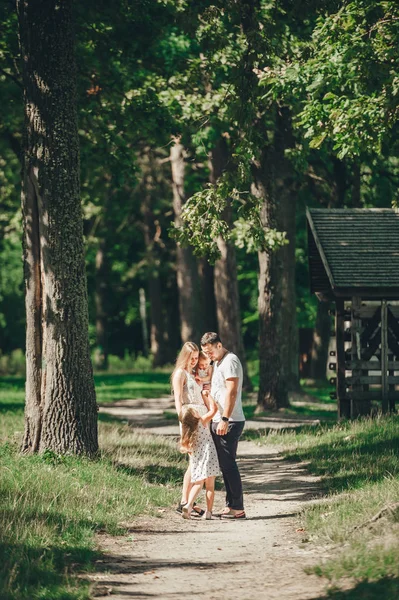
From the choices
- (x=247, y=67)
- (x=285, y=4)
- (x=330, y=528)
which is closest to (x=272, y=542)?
(x=330, y=528)

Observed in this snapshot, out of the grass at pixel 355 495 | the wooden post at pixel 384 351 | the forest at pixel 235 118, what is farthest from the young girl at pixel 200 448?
the wooden post at pixel 384 351

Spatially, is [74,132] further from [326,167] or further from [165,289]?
[165,289]

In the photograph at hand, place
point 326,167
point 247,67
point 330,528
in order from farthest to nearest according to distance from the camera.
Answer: point 326,167, point 247,67, point 330,528

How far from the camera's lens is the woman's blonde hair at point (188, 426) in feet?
38.5

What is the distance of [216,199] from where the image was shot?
17.1 metres

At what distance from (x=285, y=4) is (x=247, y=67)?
1439mm

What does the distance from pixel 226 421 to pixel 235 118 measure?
6812 millimetres

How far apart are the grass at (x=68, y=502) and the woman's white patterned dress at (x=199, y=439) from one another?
2.51ft

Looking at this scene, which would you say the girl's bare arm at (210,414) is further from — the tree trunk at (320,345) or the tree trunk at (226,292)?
the tree trunk at (320,345)

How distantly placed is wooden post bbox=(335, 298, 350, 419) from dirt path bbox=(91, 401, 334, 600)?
7896 millimetres

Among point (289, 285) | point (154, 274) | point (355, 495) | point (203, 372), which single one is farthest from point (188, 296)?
point (355, 495)

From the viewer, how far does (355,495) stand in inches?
456

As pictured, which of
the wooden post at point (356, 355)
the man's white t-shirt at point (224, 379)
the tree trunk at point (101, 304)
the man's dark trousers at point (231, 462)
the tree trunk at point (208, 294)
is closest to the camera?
the man's white t-shirt at point (224, 379)

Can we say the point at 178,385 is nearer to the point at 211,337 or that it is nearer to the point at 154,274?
the point at 211,337
